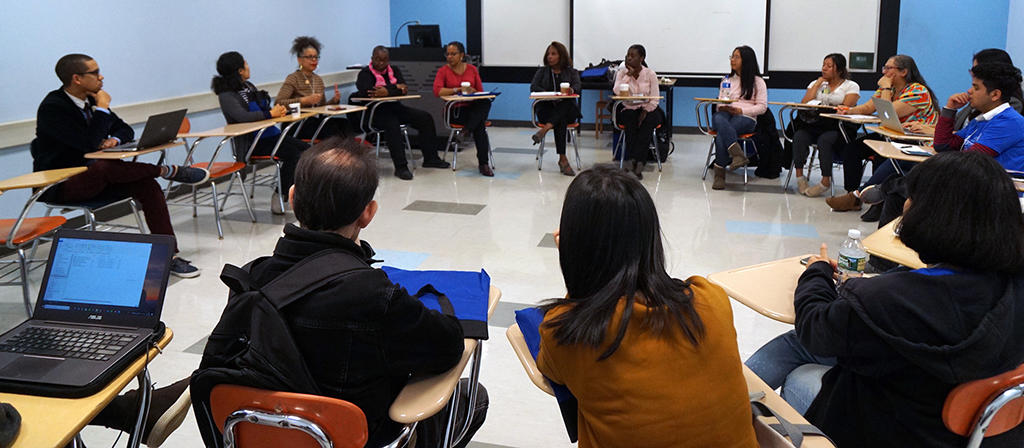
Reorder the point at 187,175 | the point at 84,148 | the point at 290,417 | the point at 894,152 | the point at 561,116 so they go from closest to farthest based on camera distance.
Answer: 1. the point at 290,417
2. the point at 84,148
3. the point at 894,152
4. the point at 187,175
5. the point at 561,116

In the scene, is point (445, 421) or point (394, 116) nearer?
point (445, 421)

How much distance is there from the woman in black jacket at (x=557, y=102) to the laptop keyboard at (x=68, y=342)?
215 inches

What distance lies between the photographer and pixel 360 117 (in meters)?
6.96

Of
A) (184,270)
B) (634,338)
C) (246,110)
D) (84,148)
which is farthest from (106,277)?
(246,110)

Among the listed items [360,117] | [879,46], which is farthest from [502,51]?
[879,46]

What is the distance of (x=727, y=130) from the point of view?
627 centimetres

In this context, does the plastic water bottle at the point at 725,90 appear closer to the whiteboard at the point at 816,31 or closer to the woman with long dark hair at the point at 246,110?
the whiteboard at the point at 816,31

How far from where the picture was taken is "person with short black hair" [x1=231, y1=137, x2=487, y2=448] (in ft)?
4.55

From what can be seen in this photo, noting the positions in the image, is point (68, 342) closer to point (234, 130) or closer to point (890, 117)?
point (234, 130)

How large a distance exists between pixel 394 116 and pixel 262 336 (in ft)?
19.2

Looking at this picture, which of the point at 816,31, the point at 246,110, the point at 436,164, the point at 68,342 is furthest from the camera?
the point at 816,31

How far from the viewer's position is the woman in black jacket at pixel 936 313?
146 centimetres

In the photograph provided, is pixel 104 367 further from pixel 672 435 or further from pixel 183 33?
pixel 183 33

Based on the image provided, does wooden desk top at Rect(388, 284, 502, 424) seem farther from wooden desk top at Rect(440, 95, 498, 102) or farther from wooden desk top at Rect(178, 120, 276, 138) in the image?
wooden desk top at Rect(440, 95, 498, 102)
